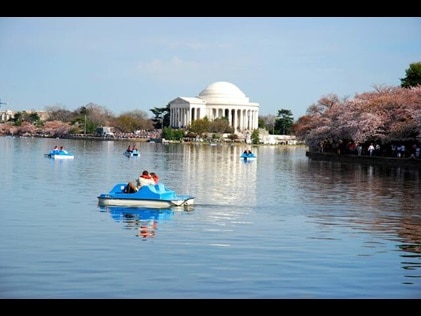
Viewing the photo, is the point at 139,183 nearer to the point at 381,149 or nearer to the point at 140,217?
the point at 140,217

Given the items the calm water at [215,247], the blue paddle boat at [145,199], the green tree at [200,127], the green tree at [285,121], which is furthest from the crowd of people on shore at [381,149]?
the green tree at [285,121]

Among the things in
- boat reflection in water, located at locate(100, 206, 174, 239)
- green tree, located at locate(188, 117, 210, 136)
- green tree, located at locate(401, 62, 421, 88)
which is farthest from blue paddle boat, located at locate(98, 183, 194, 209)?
green tree, located at locate(188, 117, 210, 136)

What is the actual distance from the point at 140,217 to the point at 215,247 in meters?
4.63

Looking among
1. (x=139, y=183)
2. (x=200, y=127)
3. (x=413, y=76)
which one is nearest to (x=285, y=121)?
(x=200, y=127)

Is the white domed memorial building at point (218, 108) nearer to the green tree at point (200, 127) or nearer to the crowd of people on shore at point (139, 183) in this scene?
the green tree at point (200, 127)

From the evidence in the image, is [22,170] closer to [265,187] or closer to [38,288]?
[265,187]

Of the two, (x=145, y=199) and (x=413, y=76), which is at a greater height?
(x=413, y=76)

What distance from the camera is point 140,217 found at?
17.0m

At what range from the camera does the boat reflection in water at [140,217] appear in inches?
583

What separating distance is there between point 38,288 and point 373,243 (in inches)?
262

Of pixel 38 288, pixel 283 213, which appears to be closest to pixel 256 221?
pixel 283 213

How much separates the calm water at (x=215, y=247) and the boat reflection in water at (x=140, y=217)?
0.02 metres

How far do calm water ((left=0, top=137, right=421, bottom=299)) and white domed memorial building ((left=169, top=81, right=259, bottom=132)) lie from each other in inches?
5049
